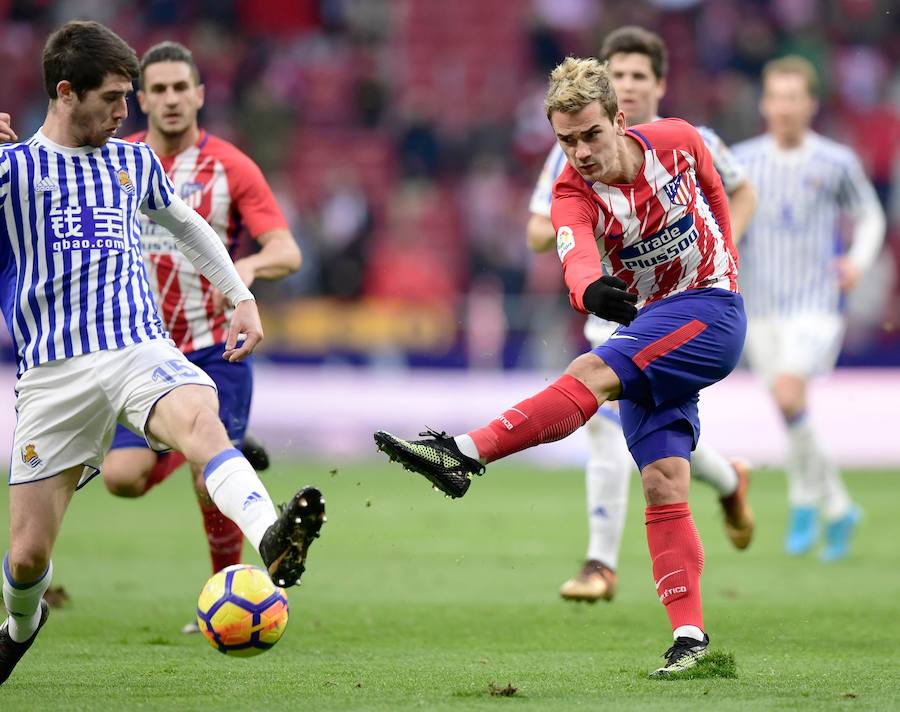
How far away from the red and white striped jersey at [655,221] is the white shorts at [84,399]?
4.50 feet

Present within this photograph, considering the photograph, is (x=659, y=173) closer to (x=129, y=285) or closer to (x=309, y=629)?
(x=129, y=285)

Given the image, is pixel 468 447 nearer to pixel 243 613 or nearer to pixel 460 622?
pixel 243 613

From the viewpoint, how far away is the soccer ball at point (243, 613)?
4387mm

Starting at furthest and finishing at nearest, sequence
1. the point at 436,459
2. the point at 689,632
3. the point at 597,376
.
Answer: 1. the point at 689,632
2. the point at 597,376
3. the point at 436,459

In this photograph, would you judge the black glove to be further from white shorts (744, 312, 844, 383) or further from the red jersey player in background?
white shorts (744, 312, 844, 383)

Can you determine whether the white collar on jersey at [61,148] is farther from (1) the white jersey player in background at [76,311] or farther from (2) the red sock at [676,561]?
(2) the red sock at [676,561]

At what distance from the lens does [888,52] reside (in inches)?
821

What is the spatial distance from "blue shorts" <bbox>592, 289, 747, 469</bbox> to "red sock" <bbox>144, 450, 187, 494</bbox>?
2369 mm

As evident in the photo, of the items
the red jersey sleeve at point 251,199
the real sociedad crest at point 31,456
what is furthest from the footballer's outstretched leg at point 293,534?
the red jersey sleeve at point 251,199

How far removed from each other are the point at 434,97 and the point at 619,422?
1397 centimetres

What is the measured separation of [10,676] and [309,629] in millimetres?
1616

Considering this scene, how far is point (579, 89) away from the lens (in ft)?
16.2

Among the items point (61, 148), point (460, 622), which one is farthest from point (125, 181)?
point (460, 622)

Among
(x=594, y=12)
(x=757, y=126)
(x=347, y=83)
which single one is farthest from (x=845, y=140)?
(x=347, y=83)
